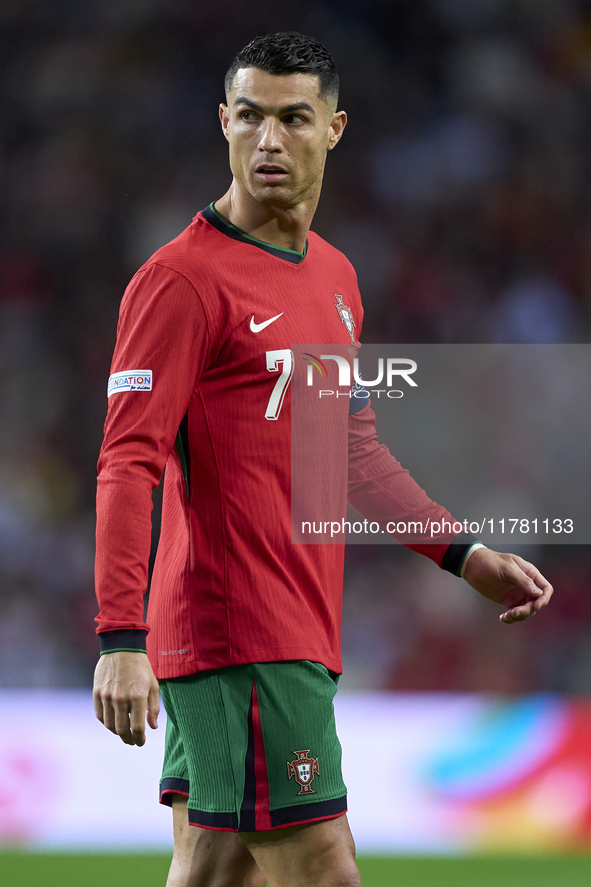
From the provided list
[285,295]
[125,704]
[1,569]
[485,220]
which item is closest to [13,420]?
[1,569]

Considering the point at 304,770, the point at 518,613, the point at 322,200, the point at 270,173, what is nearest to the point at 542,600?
the point at 518,613

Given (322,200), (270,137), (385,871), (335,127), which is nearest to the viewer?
(270,137)

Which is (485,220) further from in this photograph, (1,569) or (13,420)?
(1,569)

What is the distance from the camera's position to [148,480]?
5.16ft

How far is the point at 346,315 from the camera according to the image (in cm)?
200

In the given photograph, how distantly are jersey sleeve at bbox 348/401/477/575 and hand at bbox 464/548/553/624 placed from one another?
50 mm

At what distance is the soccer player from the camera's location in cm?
161

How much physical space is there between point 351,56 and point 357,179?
0.63 meters

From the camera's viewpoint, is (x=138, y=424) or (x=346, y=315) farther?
(x=346, y=315)

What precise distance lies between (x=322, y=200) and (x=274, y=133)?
10.3 ft

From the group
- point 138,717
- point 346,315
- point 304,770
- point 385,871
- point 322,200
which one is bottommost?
point 385,871

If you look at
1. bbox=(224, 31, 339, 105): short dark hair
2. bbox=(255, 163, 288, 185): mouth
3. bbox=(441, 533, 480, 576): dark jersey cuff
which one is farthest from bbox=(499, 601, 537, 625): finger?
bbox=(224, 31, 339, 105): short dark hair

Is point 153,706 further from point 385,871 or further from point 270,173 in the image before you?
point 385,871

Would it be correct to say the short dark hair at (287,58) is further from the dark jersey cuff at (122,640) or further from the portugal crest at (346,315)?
the dark jersey cuff at (122,640)
